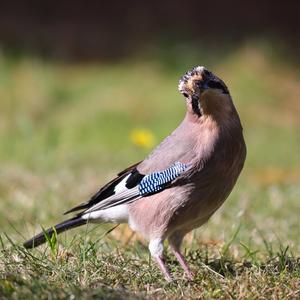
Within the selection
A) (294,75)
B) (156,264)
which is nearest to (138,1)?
(294,75)

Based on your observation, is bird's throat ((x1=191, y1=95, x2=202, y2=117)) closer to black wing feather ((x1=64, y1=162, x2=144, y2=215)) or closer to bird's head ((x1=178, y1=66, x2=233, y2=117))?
bird's head ((x1=178, y1=66, x2=233, y2=117))

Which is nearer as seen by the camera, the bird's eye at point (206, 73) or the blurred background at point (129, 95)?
the bird's eye at point (206, 73)

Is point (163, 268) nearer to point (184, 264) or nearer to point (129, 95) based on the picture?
point (184, 264)

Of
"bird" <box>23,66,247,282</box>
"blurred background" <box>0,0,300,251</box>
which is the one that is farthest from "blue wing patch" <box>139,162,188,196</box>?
"blurred background" <box>0,0,300,251</box>

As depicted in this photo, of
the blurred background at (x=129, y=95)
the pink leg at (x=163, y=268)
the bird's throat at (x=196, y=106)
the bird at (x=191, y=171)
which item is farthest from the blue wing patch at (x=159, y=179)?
the blurred background at (x=129, y=95)

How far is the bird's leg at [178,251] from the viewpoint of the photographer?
4.50 metres

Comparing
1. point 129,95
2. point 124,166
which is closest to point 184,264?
point 124,166

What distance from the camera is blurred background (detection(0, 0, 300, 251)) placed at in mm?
7012

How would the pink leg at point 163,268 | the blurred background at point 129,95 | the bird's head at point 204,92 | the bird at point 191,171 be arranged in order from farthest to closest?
the blurred background at point 129,95
the bird at point 191,171
the bird's head at point 204,92
the pink leg at point 163,268

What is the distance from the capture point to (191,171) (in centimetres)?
461

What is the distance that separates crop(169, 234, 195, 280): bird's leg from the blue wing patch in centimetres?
28

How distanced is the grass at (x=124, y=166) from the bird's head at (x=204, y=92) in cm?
78

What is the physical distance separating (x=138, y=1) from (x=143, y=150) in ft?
20.1

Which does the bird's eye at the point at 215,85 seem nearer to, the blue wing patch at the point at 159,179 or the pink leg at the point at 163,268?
the blue wing patch at the point at 159,179
